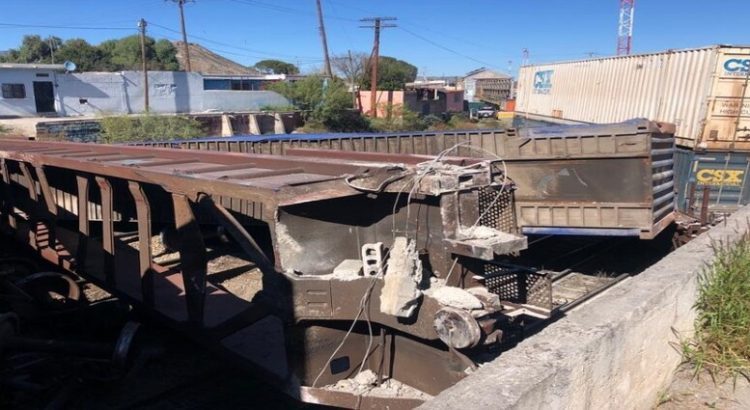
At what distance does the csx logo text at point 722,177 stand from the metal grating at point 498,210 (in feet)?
35.3

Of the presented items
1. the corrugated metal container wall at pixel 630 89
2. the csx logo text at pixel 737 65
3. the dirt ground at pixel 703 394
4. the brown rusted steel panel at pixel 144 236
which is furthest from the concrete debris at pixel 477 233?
the csx logo text at pixel 737 65

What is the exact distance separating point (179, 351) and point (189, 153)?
72.8 inches

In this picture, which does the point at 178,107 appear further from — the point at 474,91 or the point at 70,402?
the point at 474,91

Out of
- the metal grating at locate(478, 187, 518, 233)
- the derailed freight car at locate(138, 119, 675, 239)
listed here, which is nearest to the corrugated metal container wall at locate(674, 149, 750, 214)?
the derailed freight car at locate(138, 119, 675, 239)

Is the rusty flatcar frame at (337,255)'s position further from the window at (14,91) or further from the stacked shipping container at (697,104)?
the window at (14,91)

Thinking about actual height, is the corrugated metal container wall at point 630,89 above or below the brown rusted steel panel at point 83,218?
above

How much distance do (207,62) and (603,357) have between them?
8284 cm

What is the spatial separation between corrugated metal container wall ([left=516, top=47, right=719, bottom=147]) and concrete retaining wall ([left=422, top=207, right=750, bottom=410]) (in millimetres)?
11863

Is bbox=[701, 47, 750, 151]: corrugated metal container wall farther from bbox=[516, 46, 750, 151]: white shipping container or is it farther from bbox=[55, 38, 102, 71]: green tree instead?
bbox=[55, 38, 102, 71]: green tree

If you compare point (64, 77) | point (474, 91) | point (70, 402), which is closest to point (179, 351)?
point (70, 402)

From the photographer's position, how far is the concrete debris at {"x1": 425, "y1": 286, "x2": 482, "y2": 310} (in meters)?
2.97

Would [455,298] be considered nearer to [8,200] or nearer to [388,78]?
[8,200]

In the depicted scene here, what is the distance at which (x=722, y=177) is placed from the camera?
1209 cm

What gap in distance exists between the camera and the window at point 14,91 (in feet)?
100
